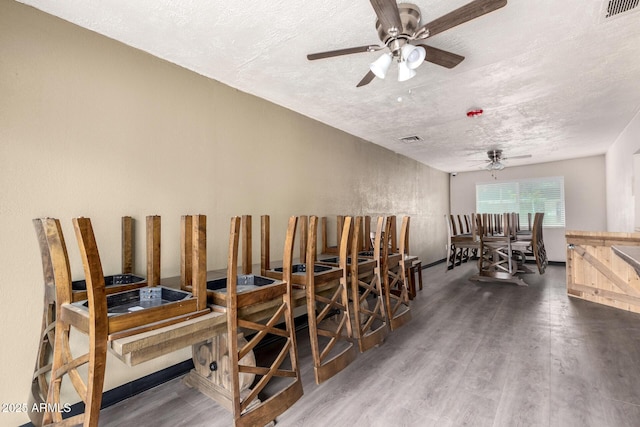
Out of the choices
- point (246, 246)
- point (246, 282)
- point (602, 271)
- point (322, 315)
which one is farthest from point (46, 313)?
point (602, 271)

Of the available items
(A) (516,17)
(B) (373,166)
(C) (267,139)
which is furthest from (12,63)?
(B) (373,166)

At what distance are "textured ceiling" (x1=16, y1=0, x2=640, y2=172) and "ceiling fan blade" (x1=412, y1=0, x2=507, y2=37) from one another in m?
0.23

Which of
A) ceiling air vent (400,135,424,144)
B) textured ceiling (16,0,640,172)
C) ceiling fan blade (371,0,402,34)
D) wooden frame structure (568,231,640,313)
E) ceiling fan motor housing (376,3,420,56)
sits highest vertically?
textured ceiling (16,0,640,172)

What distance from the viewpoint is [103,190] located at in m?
2.12

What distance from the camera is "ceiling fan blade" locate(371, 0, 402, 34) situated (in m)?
1.55

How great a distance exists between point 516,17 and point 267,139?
235cm

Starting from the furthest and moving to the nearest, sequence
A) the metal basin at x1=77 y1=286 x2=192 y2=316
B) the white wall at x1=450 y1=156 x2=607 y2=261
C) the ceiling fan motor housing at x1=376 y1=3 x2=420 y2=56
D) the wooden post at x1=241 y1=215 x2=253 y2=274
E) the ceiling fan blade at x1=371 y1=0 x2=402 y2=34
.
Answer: the white wall at x1=450 y1=156 x2=607 y2=261, the wooden post at x1=241 y1=215 x2=253 y2=274, the ceiling fan motor housing at x1=376 y1=3 x2=420 y2=56, the metal basin at x1=77 y1=286 x2=192 y2=316, the ceiling fan blade at x1=371 y1=0 x2=402 y2=34

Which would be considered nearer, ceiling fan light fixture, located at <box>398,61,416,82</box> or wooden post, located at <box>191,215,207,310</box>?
wooden post, located at <box>191,215,207,310</box>

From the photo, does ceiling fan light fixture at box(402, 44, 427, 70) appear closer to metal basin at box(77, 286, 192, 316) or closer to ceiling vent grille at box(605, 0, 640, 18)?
ceiling vent grille at box(605, 0, 640, 18)

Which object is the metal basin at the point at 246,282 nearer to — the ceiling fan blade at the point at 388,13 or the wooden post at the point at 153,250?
the wooden post at the point at 153,250

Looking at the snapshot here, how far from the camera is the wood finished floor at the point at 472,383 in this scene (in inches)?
71.7

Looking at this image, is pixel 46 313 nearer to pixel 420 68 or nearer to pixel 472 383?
pixel 472 383

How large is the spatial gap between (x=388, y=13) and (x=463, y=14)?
1.40ft

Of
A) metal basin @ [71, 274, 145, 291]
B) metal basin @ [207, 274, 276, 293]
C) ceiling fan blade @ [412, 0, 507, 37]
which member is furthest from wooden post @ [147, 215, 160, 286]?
ceiling fan blade @ [412, 0, 507, 37]
